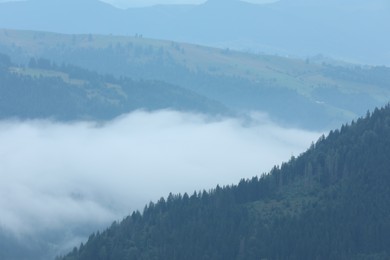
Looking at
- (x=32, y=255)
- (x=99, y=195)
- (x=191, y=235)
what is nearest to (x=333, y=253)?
(x=191, y=235)

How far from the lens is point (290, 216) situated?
107250 millimetres

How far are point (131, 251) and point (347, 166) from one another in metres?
26.8

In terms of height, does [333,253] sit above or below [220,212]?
below

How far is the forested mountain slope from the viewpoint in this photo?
102 metres

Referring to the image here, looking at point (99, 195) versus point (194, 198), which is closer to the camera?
point (194, 198)

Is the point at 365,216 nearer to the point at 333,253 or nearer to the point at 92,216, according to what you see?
the point at 333,253

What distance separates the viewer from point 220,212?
112 m

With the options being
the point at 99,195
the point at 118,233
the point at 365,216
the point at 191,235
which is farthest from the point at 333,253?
the point at 99,195

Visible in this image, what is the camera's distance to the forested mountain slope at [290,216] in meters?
102

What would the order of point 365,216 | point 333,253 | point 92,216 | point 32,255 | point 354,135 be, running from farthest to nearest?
1. point 92,216
2. point 32,255
3. point 354,135
4. point 365,216
5. point 333,253

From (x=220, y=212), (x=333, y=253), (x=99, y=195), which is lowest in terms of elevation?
(x=333, y=253)

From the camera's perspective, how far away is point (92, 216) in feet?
593

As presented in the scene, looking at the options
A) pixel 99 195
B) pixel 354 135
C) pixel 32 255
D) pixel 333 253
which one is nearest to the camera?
pixel 333 253

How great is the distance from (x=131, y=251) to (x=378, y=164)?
1158 inches
